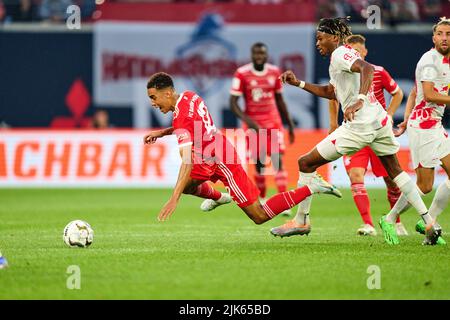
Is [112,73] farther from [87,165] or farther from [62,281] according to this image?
[62,281]

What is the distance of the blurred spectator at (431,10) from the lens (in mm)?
24141

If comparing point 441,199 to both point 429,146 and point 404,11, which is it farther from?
point 404,11

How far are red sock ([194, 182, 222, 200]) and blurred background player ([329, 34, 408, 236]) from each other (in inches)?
62.9

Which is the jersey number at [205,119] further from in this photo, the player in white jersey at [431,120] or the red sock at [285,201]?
the player in white jersey at [431,120]

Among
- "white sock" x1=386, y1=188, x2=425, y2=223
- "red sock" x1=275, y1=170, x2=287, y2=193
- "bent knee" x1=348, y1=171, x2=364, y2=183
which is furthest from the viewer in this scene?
"red sock" x1=275, y1=170, x2=287, y2=193

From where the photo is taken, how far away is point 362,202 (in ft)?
38.3

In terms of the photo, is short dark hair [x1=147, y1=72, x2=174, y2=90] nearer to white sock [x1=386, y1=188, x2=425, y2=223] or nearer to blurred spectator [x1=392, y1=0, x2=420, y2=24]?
white sock [x1=386, y1=188, x2=425, y2=223]

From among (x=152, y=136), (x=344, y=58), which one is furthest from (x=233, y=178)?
(x=344, y=58)

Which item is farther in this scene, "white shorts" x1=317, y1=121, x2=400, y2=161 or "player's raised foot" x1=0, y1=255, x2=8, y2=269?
"white shorts" x1=317, y1=121, x2=400, y2=161

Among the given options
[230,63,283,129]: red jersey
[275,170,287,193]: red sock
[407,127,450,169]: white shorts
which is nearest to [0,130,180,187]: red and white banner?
[230,63,283,129]: red jersey

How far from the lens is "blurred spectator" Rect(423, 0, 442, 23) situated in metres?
24.1

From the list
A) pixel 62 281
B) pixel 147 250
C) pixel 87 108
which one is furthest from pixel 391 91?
pixel 87 108

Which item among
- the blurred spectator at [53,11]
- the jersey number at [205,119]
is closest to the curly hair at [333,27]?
the jersey number at [205,119]

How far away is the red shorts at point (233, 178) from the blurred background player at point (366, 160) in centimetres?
164
